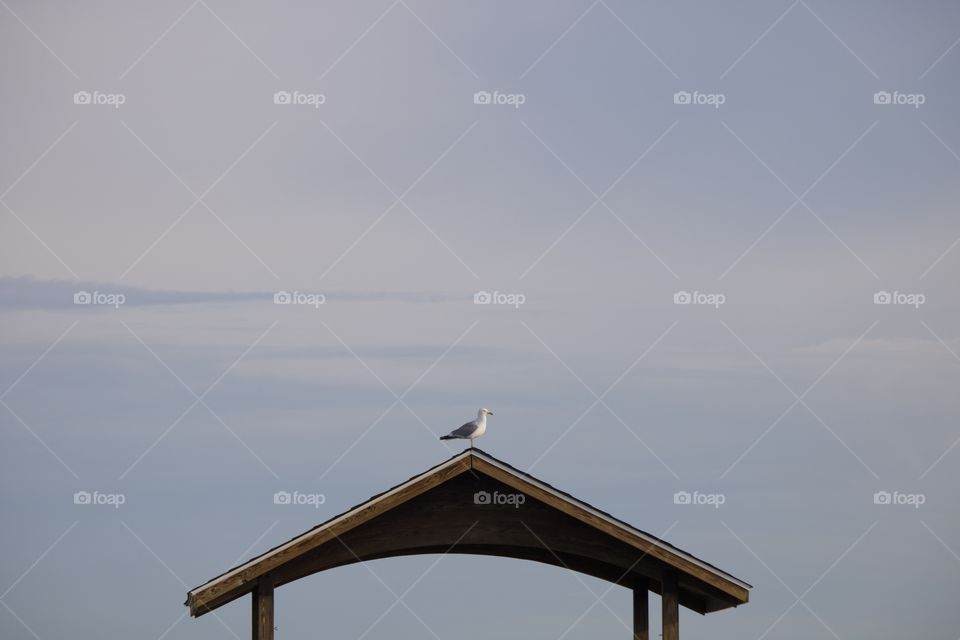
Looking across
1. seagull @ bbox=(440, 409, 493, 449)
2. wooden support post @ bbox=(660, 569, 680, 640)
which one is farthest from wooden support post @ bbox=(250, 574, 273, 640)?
wooden support post @ bbox=(660, 569, 680, 640)

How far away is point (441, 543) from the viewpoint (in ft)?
41.6

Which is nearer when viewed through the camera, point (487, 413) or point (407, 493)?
point (407, 493)

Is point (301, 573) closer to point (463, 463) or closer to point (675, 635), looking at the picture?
point (463, 463)

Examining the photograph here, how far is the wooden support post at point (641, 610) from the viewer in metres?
13.4

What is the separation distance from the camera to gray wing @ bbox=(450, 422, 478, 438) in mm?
12836

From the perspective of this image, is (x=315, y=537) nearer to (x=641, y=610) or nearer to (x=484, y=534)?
(x=484, y=534)

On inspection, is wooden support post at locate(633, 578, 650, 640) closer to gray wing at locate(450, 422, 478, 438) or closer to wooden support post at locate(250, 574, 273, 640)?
gray wing at locate(450, 422, 478, 438)

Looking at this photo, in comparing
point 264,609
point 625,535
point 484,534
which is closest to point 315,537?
point 264,609

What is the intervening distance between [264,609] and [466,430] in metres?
2.79

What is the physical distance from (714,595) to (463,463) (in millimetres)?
3140

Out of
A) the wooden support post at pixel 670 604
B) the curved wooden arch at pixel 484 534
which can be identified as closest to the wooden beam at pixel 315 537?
the curved wooden arch at pixel 484 534

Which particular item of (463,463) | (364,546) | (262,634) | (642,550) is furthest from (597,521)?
(262,634)

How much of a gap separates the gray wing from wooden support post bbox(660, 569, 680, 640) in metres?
2.53

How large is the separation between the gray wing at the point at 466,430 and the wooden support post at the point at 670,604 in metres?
2.53
